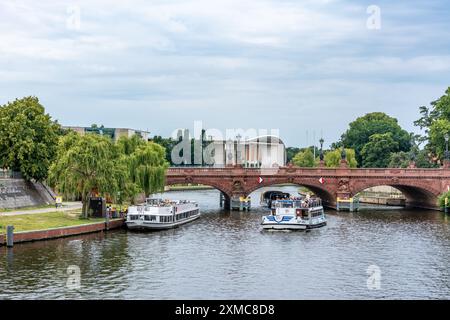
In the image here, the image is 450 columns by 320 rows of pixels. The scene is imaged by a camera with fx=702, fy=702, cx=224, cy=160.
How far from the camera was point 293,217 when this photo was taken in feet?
326

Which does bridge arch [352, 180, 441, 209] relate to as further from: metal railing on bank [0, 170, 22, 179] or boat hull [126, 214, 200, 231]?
metal railing on bank [0, 170, 22, 179]

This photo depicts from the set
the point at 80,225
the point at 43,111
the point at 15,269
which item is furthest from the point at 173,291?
the point at 43,111

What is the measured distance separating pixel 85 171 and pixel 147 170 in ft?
72.5

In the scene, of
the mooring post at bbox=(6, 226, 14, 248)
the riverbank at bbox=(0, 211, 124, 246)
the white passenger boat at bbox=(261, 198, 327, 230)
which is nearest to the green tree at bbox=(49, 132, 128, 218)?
the riverbank at bbox=(0, 211, 124, 246)

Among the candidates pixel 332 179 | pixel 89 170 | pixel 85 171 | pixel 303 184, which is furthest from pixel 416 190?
pixel 85 171

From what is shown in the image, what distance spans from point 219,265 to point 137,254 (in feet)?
33.4

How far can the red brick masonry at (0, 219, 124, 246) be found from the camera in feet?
248

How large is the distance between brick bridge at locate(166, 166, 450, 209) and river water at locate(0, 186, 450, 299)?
35790 mm

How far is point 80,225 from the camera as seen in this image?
85500 millimetres

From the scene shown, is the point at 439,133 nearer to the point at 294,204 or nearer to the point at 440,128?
the point at 440,128
